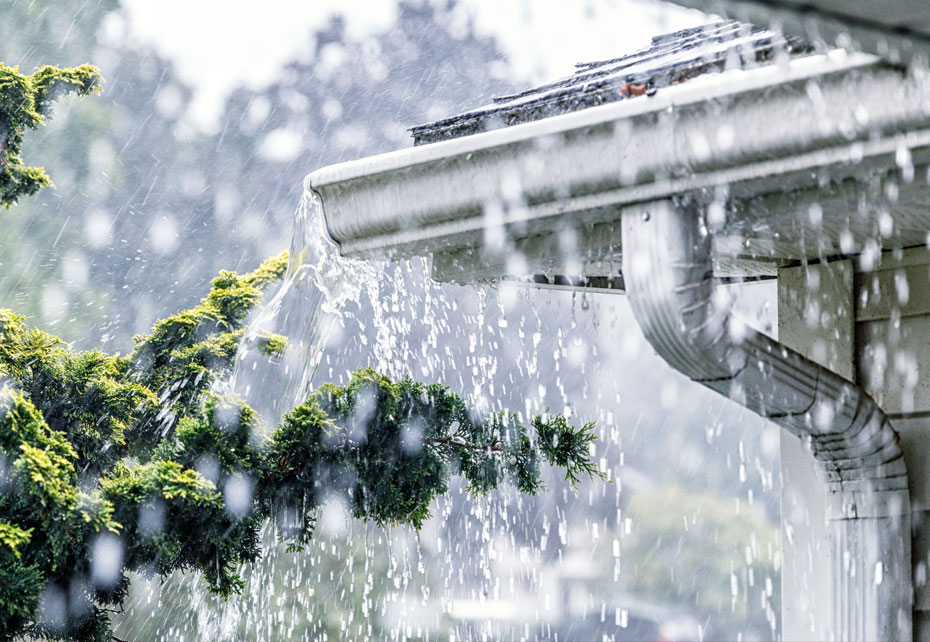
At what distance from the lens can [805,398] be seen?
2.43 metres

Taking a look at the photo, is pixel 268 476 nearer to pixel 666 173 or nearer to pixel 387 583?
pixel 666 173

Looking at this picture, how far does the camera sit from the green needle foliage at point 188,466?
3467mm

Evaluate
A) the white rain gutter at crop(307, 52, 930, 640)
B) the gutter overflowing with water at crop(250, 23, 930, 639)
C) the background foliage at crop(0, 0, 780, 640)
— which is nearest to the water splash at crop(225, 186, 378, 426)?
the gutter overflowing with water at crop(250, 23, 930, 639)

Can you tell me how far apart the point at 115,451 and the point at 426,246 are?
2.33 meters

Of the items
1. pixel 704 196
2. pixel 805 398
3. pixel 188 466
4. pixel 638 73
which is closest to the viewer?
pixel 704 196

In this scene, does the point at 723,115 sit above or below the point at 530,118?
below

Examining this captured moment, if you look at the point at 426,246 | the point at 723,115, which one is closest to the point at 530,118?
the point at 426,246

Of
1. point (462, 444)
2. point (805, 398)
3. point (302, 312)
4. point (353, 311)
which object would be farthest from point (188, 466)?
point (353, 311)

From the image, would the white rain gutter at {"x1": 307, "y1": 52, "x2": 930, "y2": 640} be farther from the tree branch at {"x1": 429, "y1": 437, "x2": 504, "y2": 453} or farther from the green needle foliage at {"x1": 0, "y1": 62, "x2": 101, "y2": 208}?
the green needle foliage at {"x1": 0, "y1": 62, "x2": 101, "y2": 208}

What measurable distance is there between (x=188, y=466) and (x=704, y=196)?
2.13 metres

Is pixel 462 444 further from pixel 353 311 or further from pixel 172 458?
pixel 353 311

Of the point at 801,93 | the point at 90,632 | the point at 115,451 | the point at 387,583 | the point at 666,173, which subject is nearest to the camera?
the point at 801,93

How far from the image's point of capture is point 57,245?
11.5m

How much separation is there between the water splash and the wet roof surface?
14.4 inches
